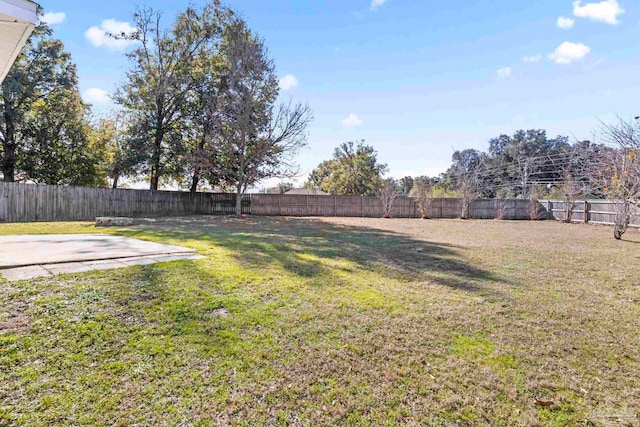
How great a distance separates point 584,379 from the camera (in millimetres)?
1991

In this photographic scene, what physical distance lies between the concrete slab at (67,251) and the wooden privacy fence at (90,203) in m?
8.14

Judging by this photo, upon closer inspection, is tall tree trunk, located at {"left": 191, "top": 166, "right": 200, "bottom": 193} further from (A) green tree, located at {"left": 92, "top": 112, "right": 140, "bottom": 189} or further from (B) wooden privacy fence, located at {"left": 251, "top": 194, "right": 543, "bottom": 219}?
(B) wooden privacy fence, located at {"left": 251, "top": 194, "right": 543, "bottom": 219}

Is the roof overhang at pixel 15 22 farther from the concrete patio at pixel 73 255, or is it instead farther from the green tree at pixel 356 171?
the green tree at pixel 356 171

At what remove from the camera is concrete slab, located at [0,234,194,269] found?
3.68 m

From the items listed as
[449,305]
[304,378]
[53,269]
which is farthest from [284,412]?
[53,269]

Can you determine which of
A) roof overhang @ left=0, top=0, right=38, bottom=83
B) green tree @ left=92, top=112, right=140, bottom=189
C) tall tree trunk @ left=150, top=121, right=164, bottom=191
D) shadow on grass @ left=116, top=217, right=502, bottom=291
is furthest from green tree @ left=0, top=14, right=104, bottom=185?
roof overhang @ left=0, top=0, right=38, bottom=83

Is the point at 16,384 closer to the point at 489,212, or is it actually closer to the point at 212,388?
the point at 212,388

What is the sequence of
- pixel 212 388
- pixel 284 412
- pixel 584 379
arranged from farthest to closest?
pixel 584 379, pixel 212 388, pixel 284 412

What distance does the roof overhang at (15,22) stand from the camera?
7.26ft

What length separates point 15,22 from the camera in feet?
7.60

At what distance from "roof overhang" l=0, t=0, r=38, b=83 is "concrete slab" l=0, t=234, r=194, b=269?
215 centimetres

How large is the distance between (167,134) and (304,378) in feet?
55.1

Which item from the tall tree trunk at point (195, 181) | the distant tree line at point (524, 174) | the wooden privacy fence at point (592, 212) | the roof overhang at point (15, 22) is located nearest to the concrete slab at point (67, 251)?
the roof overhang at point (15, 22)

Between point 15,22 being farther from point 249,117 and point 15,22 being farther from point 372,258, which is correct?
point 249,117
